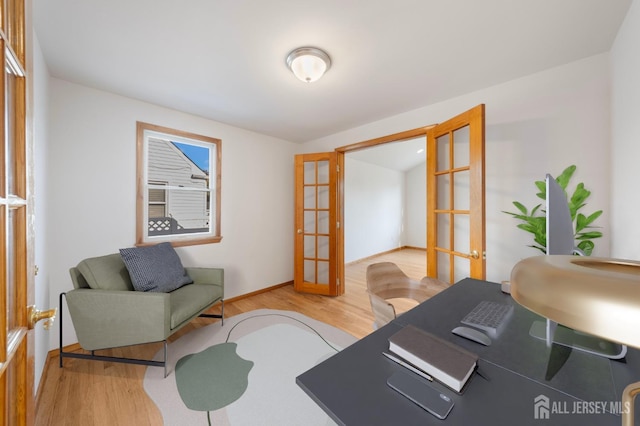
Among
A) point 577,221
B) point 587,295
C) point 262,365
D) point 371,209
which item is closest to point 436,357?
point 587,295

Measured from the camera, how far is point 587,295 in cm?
20

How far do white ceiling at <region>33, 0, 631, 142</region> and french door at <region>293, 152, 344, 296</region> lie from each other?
1.31 metres

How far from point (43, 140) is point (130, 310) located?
4.67 feet

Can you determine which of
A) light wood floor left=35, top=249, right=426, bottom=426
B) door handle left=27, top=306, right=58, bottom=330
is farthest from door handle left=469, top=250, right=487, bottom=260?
door handle left=27, top=306, right=58, bottom=330

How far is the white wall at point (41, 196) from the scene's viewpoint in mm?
1606

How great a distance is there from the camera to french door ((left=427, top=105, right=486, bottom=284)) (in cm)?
180

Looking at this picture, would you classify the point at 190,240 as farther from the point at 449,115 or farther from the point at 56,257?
the point at 449,115

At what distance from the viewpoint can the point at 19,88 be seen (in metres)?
0.69

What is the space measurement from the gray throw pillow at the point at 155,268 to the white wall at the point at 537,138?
292 centimetres

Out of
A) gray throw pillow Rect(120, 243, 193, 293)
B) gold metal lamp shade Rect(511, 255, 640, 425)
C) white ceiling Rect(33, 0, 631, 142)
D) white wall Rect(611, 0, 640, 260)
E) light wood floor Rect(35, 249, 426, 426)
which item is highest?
white ceiling Rect(33, 0, 631, 142)

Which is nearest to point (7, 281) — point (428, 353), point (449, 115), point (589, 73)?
point (428, 353)

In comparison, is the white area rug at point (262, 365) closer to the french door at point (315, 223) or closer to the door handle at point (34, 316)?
the french door at point (315, 223)

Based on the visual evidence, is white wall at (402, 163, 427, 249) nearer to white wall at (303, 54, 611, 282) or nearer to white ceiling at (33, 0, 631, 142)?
white wall at (303, 54, 611, 282)
